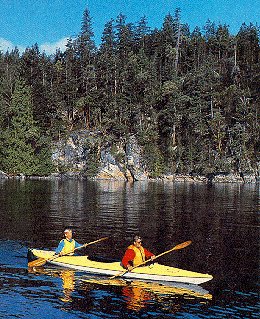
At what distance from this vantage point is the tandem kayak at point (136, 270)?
17625 millimetres

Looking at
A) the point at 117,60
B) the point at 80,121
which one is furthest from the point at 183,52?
the point at 80,121

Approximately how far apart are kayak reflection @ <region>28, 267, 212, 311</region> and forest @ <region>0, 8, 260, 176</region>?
72514 millimetres

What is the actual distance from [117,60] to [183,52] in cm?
2269

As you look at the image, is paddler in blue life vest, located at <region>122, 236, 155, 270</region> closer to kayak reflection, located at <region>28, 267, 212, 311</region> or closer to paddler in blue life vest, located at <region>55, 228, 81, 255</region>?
kayak reflection, located at <region>28, 267, 212, 311</region>

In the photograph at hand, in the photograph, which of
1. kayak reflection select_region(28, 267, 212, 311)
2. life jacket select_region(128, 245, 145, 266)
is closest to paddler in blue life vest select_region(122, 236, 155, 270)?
life jacket select_region(128, 245, 145, 266)

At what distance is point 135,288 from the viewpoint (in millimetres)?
17453

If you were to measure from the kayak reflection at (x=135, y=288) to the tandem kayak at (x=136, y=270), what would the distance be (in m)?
0.25

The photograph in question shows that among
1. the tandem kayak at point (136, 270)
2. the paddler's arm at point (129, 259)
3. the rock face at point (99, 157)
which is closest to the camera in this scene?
the tandem kayak at point (136, 270)

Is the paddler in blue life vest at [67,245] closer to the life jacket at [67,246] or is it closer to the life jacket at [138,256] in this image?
the life jacket at [67,246]

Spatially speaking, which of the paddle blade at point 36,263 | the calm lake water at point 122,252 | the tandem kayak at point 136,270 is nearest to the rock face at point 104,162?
the calm lake water at point 122,252

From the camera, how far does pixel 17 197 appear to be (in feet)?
171

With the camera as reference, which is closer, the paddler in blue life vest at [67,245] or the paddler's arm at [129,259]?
the paddler's arm at [129,259]

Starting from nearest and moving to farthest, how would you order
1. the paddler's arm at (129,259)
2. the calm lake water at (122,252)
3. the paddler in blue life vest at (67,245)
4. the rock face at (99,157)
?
1. the calm lake water at (122,252)
2. the paddler's arm at (129,259)
3. the paddler in blue life vest at (67,245)
4. the rock face at (99,157)

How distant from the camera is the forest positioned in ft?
306
